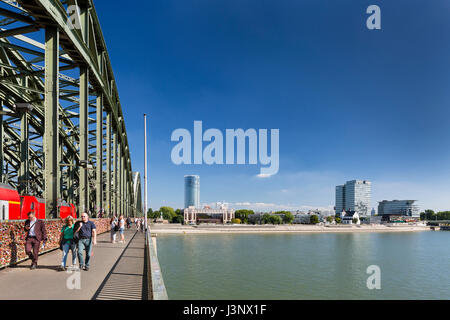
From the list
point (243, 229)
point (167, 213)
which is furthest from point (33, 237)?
point (167, 213)

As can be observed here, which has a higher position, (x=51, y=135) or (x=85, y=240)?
(x=51, y=135)

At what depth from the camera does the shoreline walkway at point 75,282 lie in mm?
6555

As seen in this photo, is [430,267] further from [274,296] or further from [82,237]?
[82,237]

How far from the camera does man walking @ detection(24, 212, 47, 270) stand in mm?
9172

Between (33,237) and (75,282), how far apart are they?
313 cm

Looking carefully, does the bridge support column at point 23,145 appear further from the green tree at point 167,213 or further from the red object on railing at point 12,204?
the green tree at point 167,213

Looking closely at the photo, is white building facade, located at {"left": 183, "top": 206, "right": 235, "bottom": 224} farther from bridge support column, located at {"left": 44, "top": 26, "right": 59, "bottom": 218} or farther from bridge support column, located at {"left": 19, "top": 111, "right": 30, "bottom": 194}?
bridge support column, located at {"left": 44, "top": 26, "right": 59, "bottom": 218}

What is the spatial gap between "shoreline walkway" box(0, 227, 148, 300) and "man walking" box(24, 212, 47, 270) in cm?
44

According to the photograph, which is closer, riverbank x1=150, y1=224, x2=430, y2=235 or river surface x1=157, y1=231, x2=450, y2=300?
river surface x1=157, y1=231, x2=450, y2=300

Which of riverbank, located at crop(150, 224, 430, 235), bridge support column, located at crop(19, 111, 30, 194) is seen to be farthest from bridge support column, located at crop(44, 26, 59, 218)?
riverbank, located at crop(150, 224, 430, 235)

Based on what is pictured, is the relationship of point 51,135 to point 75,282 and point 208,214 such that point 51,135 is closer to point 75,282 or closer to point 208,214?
point 75,282

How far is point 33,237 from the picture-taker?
934cm
